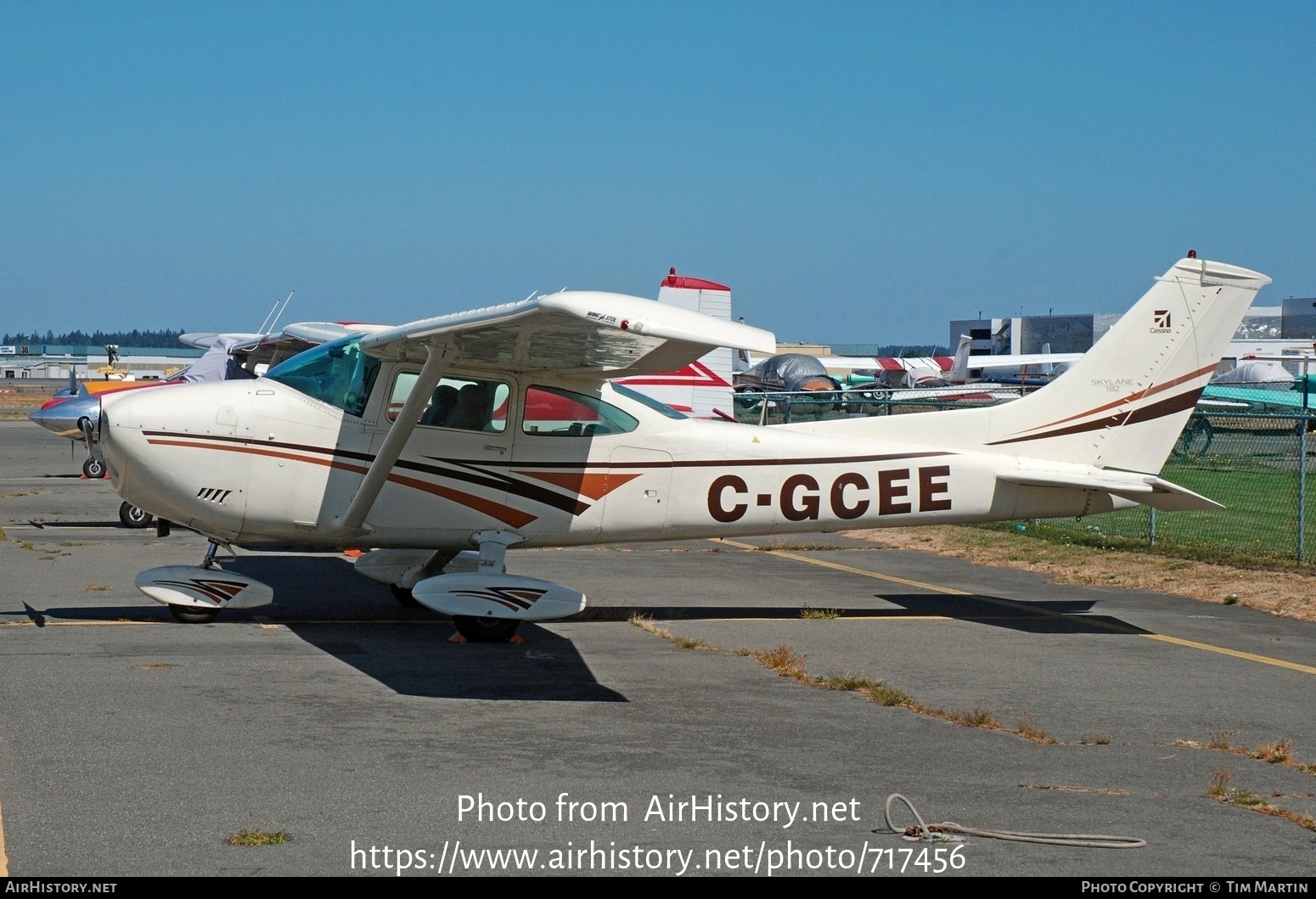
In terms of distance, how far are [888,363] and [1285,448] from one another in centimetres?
4796

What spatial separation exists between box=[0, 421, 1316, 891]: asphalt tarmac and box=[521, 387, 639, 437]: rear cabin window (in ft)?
4.93

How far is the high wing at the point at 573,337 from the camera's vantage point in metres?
6.14

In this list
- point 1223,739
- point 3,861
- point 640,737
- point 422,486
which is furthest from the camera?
point 422,486

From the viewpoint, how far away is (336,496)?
29.5 ft

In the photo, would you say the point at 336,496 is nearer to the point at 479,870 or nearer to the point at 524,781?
the point at 524,781

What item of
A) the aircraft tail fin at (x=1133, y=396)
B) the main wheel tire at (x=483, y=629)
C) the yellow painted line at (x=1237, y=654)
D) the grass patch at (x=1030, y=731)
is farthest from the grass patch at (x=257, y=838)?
the yellow painted line at (x=1237, y=654)

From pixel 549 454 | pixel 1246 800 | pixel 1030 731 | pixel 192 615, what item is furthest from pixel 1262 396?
pixel 1246 800

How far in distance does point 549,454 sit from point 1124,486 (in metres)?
4.50

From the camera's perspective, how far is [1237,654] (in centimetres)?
919

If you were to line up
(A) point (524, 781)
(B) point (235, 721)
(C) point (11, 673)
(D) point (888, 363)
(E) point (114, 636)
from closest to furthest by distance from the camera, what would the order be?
(A) point (524, 781) → (B) point (235, 721) → (C) point (11, 673) → (E) point (114, 636) → (D) point (888, 363)

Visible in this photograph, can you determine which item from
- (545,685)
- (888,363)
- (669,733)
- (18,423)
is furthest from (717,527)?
(888,363)

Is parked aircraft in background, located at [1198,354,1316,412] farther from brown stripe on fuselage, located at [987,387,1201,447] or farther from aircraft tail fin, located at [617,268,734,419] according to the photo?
brown stripe on fuselage, located at [987,387,1201,447]

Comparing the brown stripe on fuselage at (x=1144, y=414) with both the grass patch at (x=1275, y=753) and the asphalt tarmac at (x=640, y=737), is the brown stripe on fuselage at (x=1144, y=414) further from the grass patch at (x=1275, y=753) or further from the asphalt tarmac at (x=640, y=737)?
the grass patch at (x=1275, y=753)

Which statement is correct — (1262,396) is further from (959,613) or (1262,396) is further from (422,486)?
(422,486)
